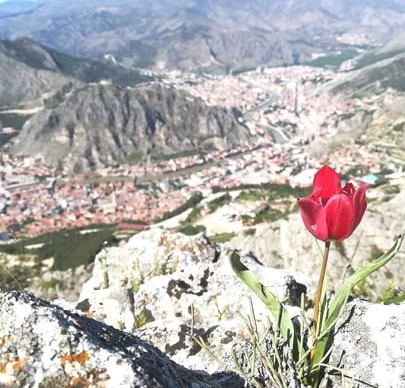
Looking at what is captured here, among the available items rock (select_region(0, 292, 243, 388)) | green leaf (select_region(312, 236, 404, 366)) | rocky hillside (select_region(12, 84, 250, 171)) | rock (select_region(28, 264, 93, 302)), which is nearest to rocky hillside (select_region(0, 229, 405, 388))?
rock (select_region(0, 292, 243, 388))

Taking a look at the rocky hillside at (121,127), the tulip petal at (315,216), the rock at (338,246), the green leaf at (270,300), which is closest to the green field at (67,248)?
the rock at (338,246)

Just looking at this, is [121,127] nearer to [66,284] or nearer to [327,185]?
[66,284]

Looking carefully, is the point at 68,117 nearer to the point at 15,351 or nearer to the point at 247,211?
the point at 247,211

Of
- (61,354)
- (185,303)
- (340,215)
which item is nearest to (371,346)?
(340,215)

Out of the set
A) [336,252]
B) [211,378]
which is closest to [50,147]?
[336,252]

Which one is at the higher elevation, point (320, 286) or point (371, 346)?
point (320, 286)

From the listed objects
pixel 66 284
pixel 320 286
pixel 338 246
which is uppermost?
pixel 320 286
